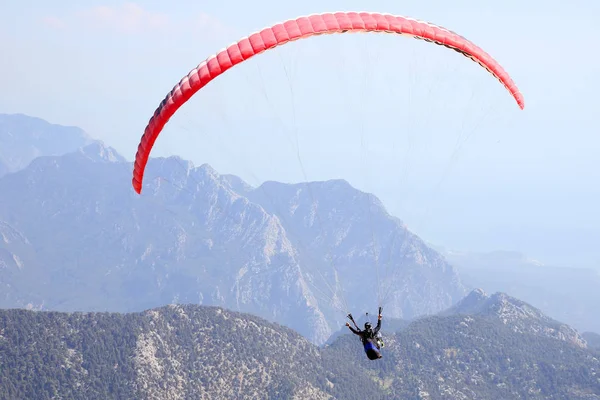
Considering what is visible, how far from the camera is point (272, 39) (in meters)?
41.1

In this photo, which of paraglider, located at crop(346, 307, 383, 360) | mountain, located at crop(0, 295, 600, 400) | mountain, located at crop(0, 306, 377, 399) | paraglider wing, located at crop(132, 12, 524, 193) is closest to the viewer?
paraglider wing, located at crop(132, 12, 524, 193)

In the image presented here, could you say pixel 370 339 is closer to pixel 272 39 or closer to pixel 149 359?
pixel 272 39

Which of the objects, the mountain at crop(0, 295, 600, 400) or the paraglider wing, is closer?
the paraglider wing

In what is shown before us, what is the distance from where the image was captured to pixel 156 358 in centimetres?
17612

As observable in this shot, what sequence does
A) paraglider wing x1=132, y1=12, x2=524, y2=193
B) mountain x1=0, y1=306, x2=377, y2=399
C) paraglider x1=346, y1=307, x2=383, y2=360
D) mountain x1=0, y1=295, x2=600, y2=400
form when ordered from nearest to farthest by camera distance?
1. paraglider wing x1=132, y1=12, x2=524, y2=193
2. paraglider x1=346, y1=307, x2=383, y2=360
3. mountain x1=0, y1=306, x2=377, y2=399
4. mountain x1=0, y1=295, x2=600, y2=400

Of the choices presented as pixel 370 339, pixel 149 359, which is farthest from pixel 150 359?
pixel 370 339

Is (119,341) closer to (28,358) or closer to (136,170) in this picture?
(28,358)

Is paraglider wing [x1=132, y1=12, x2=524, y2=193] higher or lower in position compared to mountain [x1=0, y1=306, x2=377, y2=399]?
higher

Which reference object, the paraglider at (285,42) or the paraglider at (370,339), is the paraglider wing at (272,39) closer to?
the paraglider at (285,42)

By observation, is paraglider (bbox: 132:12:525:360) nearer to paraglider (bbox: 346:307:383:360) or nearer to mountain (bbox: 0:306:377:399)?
paraglider (bbox: 346:307:383:360)

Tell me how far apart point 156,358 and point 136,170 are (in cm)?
14075

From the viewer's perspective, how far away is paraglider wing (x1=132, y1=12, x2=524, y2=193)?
41031 mm

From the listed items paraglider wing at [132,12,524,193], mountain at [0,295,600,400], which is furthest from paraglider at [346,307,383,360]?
mountain at [0,295,600,400]

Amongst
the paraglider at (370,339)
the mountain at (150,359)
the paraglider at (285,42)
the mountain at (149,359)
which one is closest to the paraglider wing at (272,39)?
the paraglider at (285,42)
